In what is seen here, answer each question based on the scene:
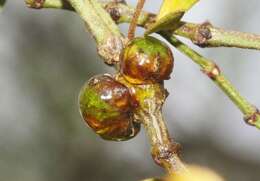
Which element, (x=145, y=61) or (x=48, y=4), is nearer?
(x=145, y=61)

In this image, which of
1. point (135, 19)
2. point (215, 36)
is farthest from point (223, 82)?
point (135, 19)

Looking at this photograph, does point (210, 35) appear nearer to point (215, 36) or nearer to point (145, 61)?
point (215, 36)

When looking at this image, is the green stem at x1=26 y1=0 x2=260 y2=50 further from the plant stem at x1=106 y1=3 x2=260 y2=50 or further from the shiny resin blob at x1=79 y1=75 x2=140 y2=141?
the shiny resin blob at x1=79 y1=75 x2=140 y2=141

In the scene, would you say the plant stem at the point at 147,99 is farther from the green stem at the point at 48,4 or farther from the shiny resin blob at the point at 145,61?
the green stem at the point at 48,4

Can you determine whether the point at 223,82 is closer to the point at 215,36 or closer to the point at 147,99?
the point at 215,36

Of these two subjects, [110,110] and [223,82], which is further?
[223,82]
